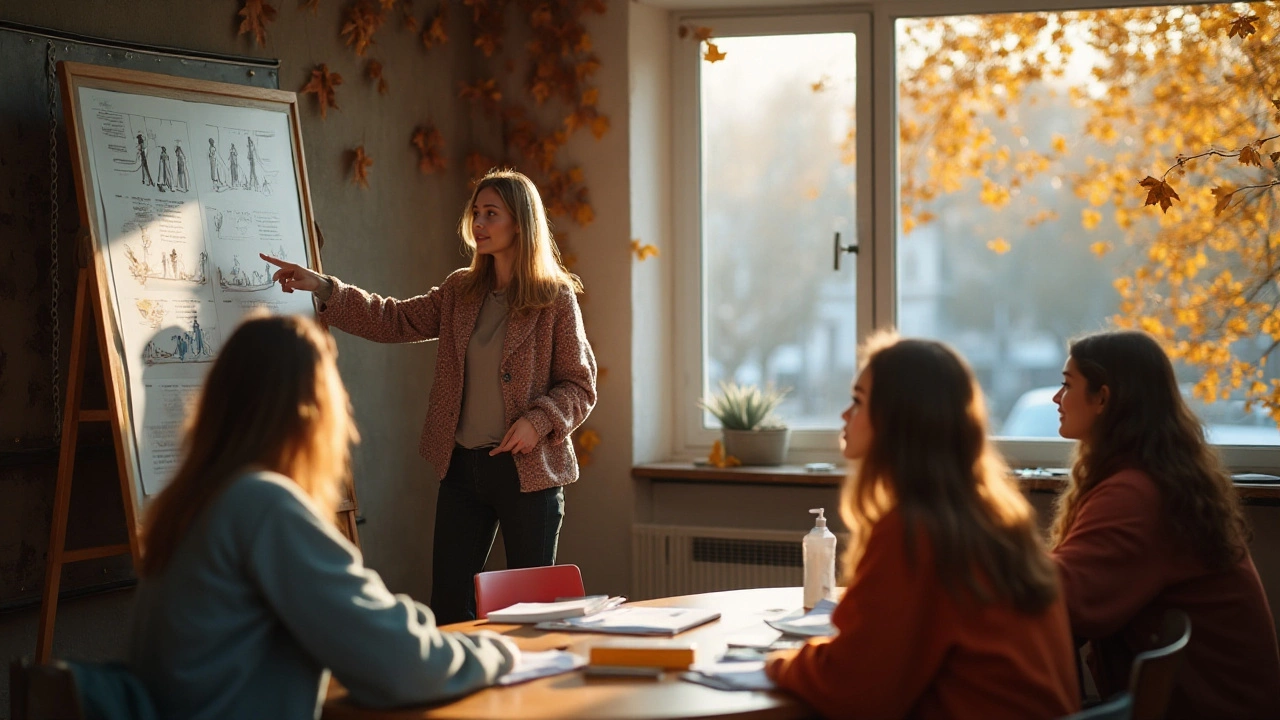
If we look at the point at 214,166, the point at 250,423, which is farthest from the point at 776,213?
the point at 250,423

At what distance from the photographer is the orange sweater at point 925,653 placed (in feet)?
5.21

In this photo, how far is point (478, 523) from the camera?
3119 millimetres

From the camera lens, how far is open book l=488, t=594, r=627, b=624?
2129 millimetres

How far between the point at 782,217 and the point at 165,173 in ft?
6.79

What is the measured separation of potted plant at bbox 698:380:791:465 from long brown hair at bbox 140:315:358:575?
2469mm

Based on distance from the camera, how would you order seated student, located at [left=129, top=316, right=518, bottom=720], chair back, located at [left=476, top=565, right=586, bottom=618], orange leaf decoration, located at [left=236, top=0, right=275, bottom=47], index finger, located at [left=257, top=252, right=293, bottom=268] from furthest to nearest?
orange leaf decoration, located at [left=236, top=0, right=275, bottom=47], index finger, located at [left=257, top=252, right=293, bottom=268], chair back, located at [left=476, top=565, right=586, bottom=618], seated student, located at [left=129, top=316, right=518, bottom=720]

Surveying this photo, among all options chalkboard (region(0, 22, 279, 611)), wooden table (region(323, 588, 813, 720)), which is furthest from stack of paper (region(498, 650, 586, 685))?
chalkboard (region(0, 22, 279, 611))

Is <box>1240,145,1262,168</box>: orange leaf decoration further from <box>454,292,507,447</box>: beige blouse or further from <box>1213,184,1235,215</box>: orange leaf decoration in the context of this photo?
<box>454,292,507,447</box>: beige blouse

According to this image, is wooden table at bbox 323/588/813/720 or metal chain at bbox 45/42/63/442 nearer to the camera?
wooden table at bbox 323/588/813/720

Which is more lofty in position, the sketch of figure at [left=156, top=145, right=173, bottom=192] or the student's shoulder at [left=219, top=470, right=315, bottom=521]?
the sketch of figure at [left=156, top=145, right=173, bottom=192]

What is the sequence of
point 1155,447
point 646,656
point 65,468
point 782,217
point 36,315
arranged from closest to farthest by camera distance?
point 646,656
point 1155,447
point 65,468
point 36,315
point 782,217

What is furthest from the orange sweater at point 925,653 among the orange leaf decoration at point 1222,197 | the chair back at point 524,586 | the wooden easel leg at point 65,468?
the orange leaf decoration at point 1222,197

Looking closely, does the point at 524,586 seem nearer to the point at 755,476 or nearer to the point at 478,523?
the point at 478,523

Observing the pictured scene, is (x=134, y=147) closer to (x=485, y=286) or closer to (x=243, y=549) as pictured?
(x=485, y=286)
